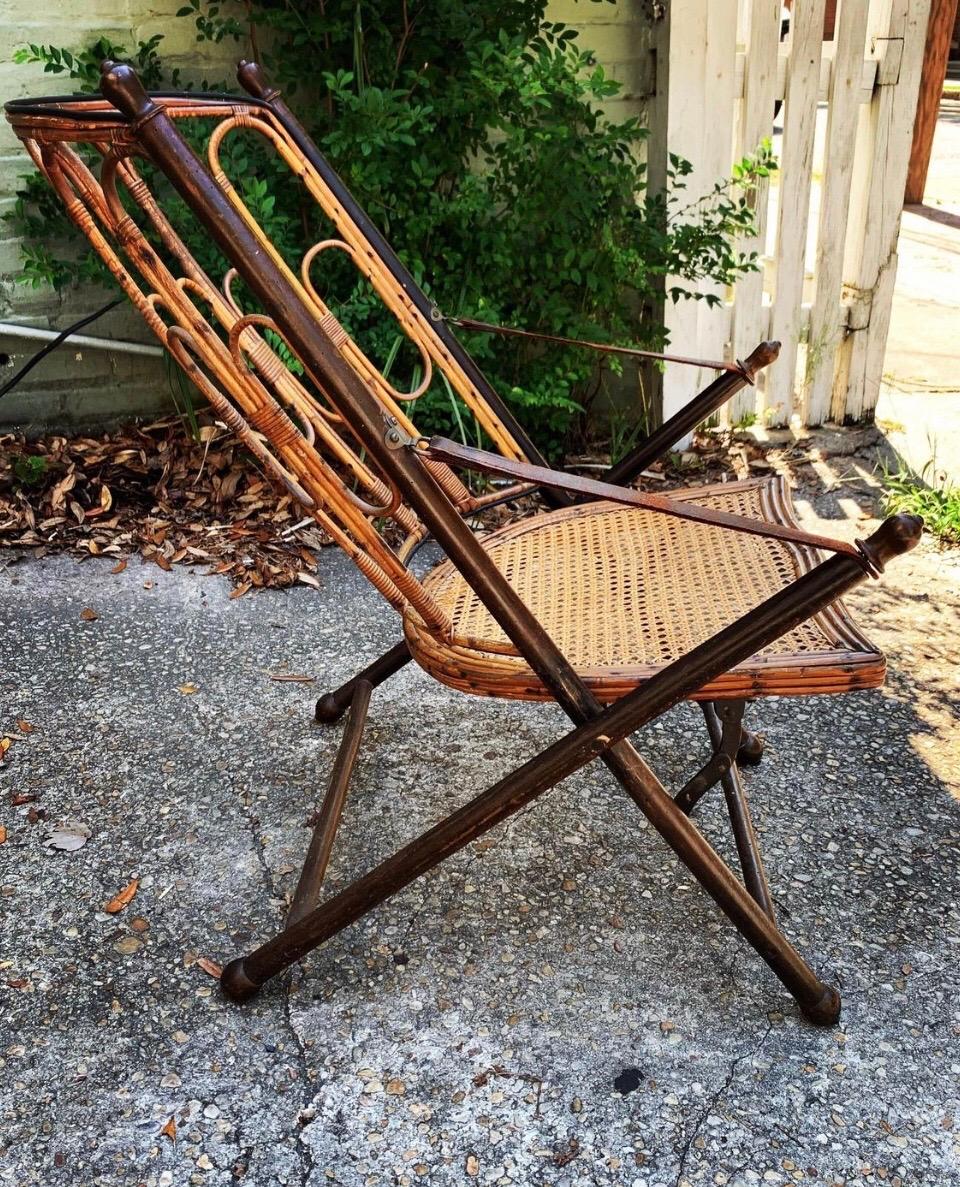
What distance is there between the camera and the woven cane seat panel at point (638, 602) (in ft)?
4.86

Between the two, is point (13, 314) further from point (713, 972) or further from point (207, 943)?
point (713, 972)

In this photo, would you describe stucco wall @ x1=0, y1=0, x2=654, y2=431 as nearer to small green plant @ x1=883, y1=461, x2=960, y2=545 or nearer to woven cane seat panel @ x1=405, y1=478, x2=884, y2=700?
small green plant @ x1=883, y1=461, x2=960, y2=545

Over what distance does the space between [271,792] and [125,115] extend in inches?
51.3

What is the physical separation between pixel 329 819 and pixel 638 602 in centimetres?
61

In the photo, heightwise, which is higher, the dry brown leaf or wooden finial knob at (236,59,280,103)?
wooden finial knob at (236,59,280,103)

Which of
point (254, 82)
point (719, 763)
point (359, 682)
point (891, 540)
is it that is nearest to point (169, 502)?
point (359, 682)

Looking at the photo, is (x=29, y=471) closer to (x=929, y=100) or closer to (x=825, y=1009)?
(x=825, y=1009)

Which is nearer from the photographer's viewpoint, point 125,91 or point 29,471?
point 125,91

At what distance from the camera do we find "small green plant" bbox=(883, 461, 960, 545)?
323 centimetres

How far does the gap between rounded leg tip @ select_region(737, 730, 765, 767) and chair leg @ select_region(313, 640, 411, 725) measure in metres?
0.67

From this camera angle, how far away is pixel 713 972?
177 cm

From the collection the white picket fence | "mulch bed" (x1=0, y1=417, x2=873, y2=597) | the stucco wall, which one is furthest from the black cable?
the white picket fence

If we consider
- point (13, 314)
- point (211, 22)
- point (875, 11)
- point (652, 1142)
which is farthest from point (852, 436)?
point (652, 1142)

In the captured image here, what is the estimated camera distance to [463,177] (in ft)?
10.3
